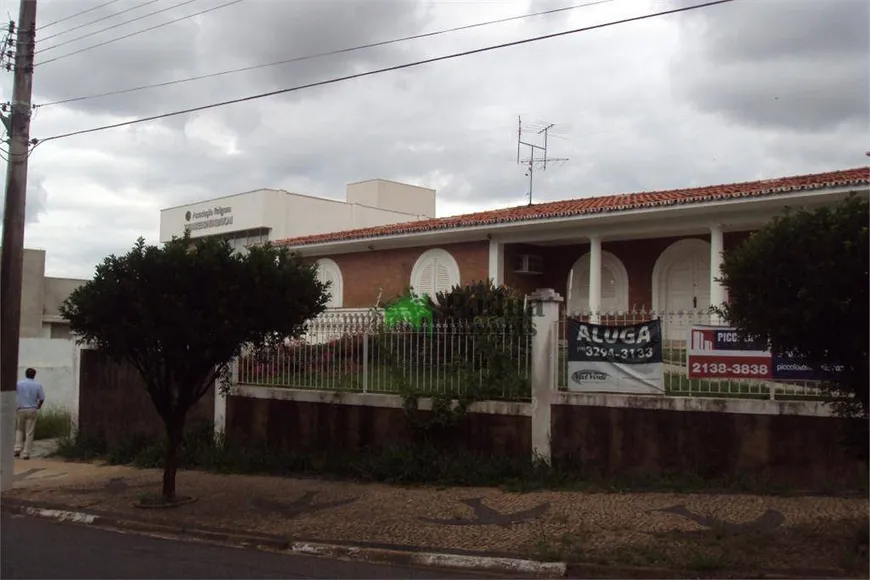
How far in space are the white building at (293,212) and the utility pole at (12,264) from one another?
64.2 ft

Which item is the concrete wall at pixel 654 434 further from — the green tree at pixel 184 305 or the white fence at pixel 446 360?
the green tree at pixel 184 305

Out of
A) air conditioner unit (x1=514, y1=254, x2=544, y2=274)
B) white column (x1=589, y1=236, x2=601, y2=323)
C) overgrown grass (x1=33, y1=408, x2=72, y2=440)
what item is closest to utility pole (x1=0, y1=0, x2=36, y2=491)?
overgrown grass (x1=33, y1=408, x2=72, y2=440)

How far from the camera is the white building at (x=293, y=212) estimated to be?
33531 millimetres

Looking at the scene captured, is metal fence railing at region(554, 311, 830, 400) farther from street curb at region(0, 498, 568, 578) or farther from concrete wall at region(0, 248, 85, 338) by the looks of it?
concrete wall at region(0, 248, 85, 338)

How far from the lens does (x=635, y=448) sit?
9.52 m

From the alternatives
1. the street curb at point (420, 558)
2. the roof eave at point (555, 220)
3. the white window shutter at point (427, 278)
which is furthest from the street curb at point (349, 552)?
the white window shutter at point (427, 278)

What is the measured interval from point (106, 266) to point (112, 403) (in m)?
6.44

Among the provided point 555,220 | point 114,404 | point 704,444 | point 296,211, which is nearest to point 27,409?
point 114,404

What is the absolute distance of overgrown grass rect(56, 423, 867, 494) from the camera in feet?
30.0

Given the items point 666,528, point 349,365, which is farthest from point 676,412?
point 349,365

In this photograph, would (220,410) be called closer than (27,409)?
Yes

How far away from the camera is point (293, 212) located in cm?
3419

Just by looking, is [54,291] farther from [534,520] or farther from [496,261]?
[534,520]

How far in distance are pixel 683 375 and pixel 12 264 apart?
31.1ft
